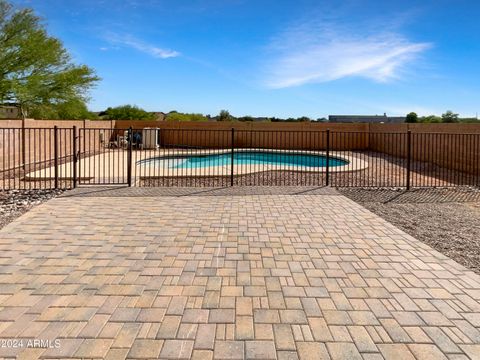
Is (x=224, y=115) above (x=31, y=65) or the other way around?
above

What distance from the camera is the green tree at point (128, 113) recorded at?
4053cm

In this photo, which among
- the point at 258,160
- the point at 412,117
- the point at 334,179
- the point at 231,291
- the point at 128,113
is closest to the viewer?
the point at 231,291

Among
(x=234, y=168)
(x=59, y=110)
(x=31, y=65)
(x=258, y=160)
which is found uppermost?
(x=31, y=65)

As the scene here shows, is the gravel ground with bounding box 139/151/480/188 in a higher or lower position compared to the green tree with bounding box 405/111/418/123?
lower

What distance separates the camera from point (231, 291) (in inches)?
126

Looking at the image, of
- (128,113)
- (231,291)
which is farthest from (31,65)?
(128,113)

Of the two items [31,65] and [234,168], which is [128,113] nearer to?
[31,65]

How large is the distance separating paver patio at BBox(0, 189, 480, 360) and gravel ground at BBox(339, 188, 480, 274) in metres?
0.30

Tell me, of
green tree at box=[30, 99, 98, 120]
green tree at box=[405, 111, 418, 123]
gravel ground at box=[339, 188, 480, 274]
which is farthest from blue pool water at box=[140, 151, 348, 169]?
green tree at box=[405, 111, 418, 123]

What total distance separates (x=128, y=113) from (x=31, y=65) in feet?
90.7

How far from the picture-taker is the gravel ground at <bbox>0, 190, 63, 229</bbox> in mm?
5756

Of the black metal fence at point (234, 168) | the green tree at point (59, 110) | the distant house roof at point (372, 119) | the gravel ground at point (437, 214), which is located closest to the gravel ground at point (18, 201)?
the black metal fence at point (234, 168)

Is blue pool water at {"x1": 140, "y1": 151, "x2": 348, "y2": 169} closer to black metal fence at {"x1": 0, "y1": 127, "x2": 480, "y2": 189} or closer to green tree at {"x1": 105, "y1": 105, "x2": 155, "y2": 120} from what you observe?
black metal fence at {"x1": 0, "y1": 127, "x2": 480, "y2": 189}

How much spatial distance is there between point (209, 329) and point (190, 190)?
5.71 m
